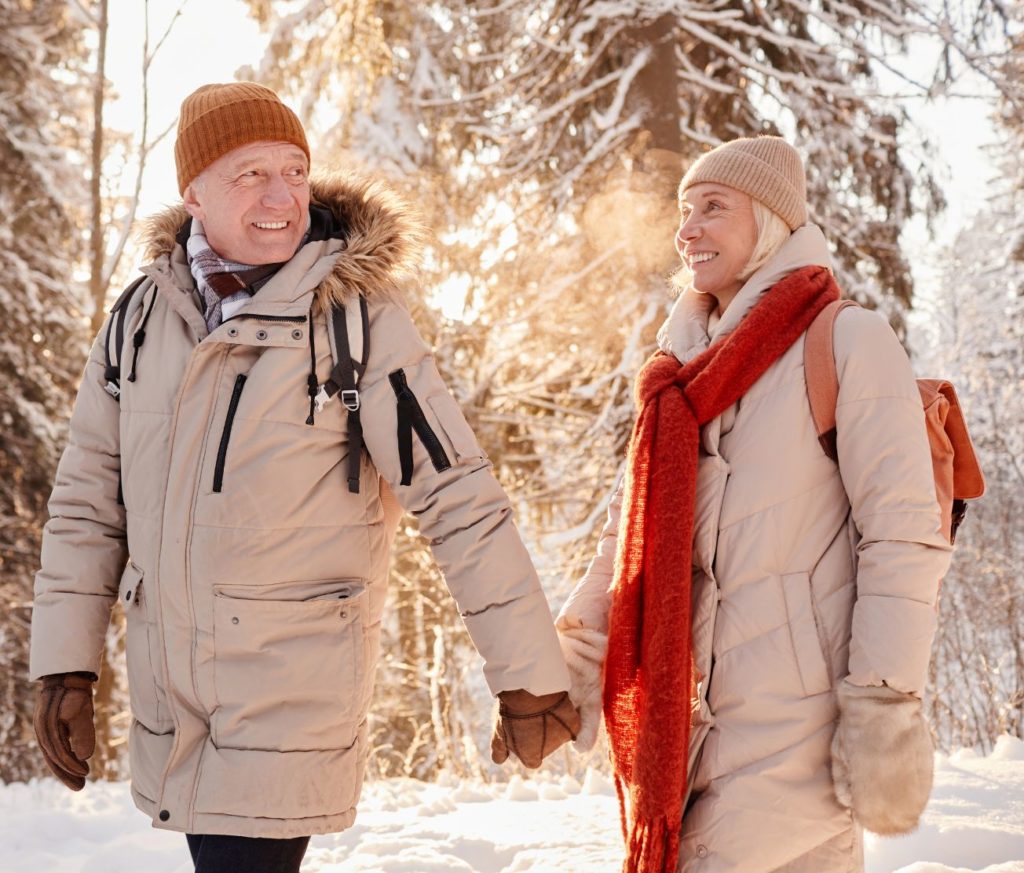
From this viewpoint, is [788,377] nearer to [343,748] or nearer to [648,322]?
[343,748]

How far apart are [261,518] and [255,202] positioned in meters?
0.86

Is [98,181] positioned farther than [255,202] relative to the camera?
Yes

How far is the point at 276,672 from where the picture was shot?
2414 mm

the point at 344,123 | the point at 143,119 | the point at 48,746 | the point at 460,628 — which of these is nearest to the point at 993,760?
the point at 48,746

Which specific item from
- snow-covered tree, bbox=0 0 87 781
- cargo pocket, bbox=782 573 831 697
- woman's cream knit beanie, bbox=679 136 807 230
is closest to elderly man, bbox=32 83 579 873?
cargo pocket, bbox=782 573 831 697

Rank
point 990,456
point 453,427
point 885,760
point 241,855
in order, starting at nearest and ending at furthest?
point 885,760 < point 241,855 < point 453,427 < point 990,456

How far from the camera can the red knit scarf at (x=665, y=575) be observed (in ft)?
8.08

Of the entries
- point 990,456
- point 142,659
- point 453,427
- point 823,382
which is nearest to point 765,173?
point 823,382

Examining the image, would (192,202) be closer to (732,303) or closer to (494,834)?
(732,303)

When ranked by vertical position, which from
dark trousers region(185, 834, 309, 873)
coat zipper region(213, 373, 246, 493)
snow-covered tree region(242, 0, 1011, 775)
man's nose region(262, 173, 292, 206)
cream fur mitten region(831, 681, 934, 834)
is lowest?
dark trousers region(185, 834, 309, 873)

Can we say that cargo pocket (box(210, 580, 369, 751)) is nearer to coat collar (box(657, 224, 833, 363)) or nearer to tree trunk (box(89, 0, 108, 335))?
coat collar (box(657, 224, 833, 363))

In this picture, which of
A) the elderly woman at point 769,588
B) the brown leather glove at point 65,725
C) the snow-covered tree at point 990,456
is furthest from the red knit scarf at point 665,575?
the snow-covered tree at point 990,456

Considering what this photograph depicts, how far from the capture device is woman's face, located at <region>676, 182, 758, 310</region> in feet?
9.04

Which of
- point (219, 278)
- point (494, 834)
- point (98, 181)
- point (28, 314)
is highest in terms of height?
point (98, 181)
